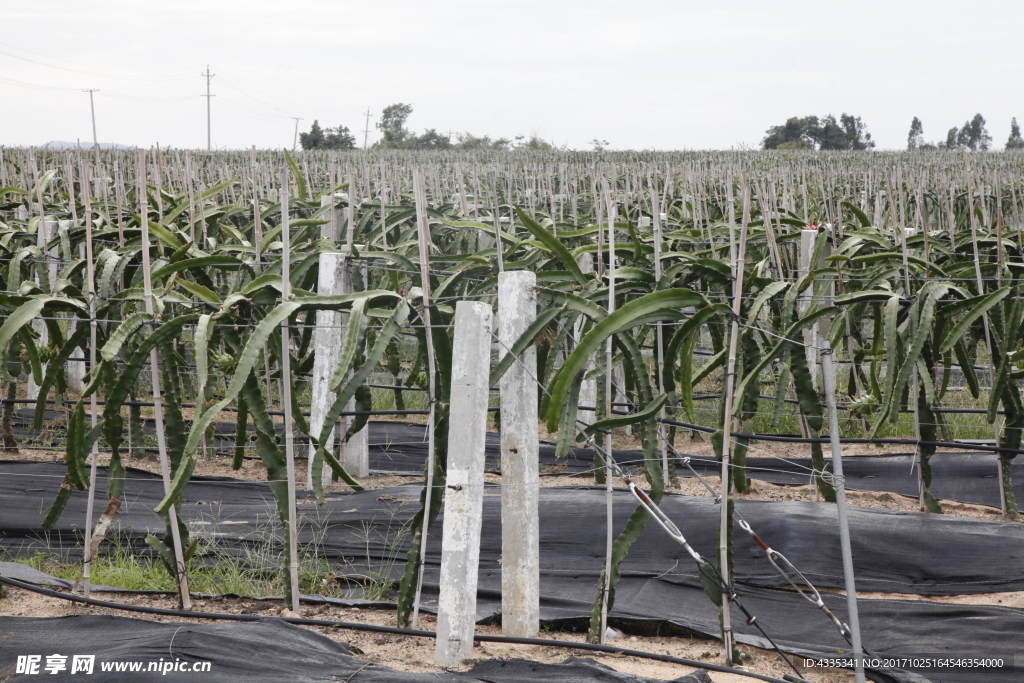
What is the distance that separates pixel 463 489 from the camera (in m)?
2.28

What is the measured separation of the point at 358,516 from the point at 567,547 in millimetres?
897

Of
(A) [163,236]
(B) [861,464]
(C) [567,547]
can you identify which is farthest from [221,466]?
(B) [861,464]

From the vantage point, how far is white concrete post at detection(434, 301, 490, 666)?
228 cm

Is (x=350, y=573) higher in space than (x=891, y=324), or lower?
lower

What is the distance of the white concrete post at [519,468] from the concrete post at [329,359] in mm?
873

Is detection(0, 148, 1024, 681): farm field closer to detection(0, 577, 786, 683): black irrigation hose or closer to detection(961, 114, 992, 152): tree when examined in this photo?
detection(0, 577, 786, 683): black irrigation hose

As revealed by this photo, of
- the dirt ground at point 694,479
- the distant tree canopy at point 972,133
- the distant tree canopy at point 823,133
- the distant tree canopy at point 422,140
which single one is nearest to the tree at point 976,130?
the distant tree canopy at point 972,133

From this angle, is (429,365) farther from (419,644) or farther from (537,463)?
(419,644)

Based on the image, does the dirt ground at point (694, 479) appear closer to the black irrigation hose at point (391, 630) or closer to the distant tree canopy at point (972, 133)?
the black irrigation hose at point (391, 630)

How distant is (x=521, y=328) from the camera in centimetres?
251

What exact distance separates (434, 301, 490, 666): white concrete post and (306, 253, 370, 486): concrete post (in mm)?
945

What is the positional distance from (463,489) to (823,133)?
137 ft

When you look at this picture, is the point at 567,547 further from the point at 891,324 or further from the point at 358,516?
the point at 891,324

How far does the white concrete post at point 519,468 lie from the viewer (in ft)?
8.18
